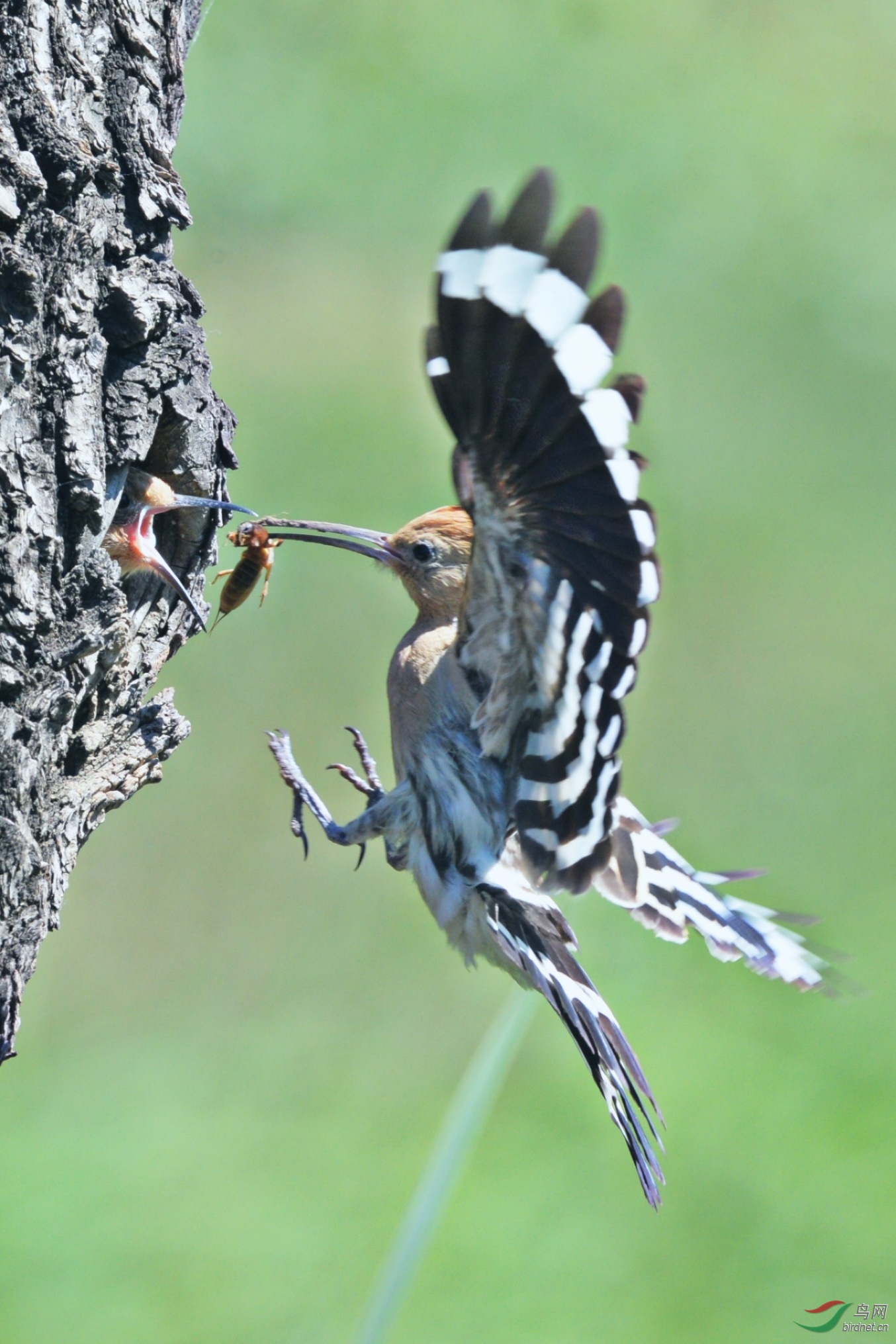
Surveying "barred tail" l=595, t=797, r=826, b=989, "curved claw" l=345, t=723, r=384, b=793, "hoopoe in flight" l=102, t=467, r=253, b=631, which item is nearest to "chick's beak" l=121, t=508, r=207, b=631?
"hoopoe in flight" l=102, t=467, r=253, b=631

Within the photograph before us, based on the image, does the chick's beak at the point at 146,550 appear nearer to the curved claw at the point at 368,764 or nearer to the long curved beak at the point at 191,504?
the long curved beak at the point at 191,504

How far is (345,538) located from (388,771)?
2.96 m

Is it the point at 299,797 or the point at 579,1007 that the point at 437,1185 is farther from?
the point at 299,797

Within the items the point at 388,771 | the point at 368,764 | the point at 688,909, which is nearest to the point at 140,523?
the point at 368,764

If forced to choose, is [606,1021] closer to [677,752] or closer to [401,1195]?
[401,1195]

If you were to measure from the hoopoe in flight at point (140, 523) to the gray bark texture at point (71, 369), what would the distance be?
0.13 metres

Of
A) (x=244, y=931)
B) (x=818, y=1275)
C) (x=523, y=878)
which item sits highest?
(x=244, y=931)

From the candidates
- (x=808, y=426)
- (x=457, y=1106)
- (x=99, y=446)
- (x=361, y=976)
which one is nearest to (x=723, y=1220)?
(x=361, y=976)

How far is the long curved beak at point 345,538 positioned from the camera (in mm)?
2463

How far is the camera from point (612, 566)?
178cm

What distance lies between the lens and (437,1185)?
1.52 meters

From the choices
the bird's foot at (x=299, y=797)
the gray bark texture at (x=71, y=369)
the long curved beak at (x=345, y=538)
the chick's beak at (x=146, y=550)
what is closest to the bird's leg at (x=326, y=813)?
the bird's foot at (x=299, y=797)

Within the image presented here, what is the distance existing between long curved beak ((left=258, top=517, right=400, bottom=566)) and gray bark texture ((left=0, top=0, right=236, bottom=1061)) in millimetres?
521

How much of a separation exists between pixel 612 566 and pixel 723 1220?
3.37m
